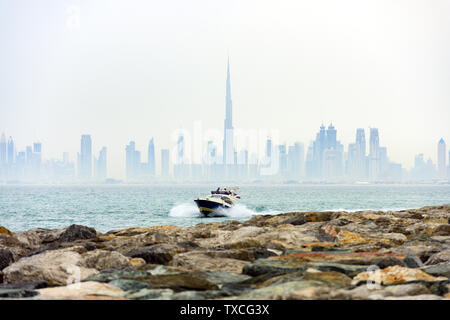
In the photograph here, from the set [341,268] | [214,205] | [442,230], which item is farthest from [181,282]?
[214,205]

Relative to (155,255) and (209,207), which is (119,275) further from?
(209,207)

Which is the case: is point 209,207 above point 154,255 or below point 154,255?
below

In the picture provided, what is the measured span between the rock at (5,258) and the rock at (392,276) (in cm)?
444

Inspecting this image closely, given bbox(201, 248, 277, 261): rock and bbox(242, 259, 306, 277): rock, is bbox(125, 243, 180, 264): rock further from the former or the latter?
bbox(242, 259, 306, 277): rock

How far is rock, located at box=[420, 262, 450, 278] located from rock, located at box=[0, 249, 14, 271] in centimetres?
517

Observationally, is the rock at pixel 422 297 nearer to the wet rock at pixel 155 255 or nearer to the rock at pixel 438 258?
the rock at pixel 438 258

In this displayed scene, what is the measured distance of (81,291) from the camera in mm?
4531

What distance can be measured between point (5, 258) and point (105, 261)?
151 cm

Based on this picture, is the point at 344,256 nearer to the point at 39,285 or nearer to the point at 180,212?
the point at 39,285
